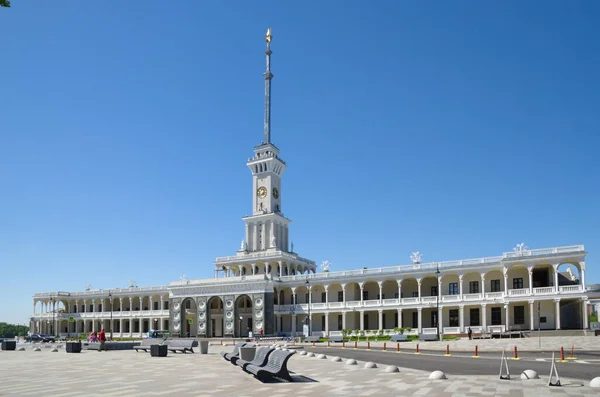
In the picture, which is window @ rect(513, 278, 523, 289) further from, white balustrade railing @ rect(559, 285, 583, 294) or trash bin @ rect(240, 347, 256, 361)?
trash bin @ rect(240, 347, 256, 361)

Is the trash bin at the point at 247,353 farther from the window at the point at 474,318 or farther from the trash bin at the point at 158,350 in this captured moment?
the window at the point at 474,318

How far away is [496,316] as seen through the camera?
63688 mm

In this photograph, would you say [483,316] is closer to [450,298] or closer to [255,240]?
[450,298]

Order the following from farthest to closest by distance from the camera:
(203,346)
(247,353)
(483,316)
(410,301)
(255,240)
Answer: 1. (255,240)
2. (410,301)
3. (483,316)
4. (203,346)
5. (247,353)

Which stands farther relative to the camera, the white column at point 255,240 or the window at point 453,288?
the white column at point 255,240

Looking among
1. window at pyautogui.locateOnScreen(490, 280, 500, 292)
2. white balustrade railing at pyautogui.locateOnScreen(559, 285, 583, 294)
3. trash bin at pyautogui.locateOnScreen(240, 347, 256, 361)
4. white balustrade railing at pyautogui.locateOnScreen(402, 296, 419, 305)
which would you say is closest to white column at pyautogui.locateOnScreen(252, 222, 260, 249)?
white balustrade railing at pyautogui.locateOnScreen(402, 296, 419, 305)

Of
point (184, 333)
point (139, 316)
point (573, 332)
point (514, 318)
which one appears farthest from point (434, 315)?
point (139, 316)

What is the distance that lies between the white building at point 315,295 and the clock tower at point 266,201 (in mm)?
157

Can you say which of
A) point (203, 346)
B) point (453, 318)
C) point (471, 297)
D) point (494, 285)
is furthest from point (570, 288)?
point (203, 346)

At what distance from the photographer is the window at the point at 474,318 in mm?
64912

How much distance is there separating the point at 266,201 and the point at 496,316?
3759 cm

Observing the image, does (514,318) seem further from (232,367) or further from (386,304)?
(232,367)

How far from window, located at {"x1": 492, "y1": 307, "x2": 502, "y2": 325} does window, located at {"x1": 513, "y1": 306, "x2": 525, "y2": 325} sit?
1934 millimetres

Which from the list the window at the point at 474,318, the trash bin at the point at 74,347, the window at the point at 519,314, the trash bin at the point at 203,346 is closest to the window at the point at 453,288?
the window at the point at 474,318
